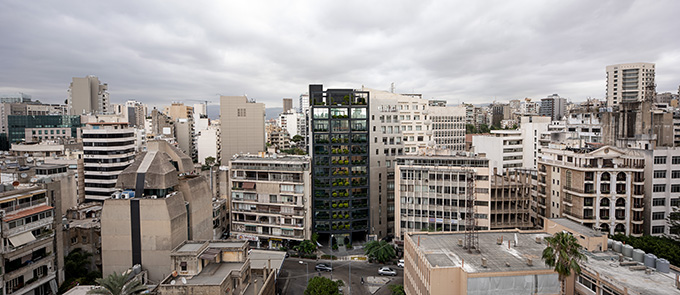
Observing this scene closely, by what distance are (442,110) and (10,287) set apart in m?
136

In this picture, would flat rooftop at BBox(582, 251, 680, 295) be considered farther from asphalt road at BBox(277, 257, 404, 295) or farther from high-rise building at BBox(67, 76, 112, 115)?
high-rise building at BBox(67, 76, 112, 115)

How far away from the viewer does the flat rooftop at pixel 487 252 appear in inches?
1553

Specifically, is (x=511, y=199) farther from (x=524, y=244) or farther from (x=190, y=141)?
(x=190, y=141)

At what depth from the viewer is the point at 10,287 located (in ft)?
131

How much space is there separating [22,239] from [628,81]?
200410mm

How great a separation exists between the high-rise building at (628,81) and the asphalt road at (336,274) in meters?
→ 142

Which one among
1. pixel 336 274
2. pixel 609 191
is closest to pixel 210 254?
pixel 336 274

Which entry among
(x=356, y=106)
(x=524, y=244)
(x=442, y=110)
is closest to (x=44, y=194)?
(x=356, y=106)

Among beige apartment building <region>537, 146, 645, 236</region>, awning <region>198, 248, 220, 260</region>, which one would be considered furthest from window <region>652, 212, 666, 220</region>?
awning <region>198, 248, 220, 260</region>

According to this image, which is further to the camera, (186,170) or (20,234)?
(186,170)

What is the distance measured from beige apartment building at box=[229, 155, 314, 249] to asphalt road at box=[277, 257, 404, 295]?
21.9ft

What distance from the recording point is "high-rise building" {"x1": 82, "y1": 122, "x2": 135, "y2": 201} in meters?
88.1

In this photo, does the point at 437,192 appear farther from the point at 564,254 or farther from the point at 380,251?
the point at 564,254

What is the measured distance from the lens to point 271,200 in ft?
252
